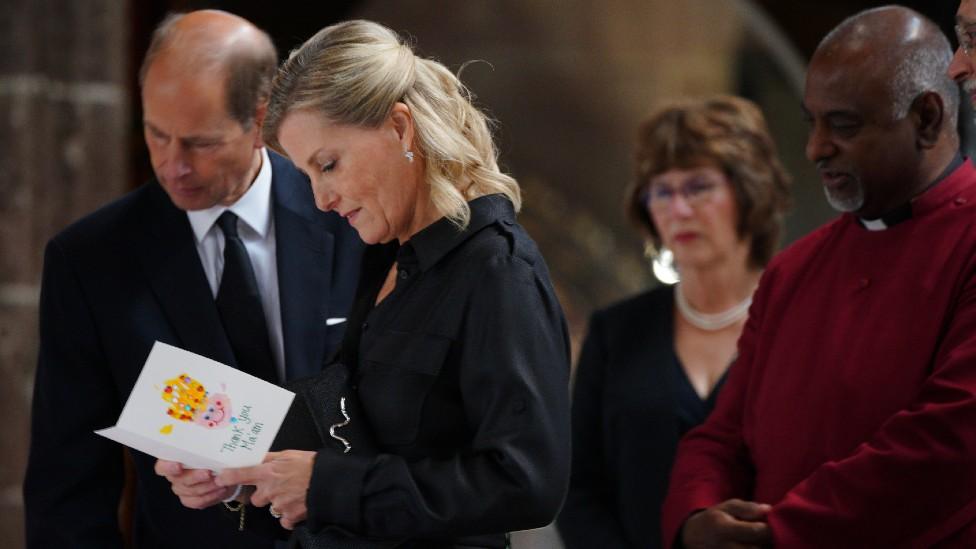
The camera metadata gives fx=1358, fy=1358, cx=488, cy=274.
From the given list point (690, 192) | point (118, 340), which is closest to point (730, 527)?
point (118, 340)

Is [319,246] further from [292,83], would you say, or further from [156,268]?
[292,83]

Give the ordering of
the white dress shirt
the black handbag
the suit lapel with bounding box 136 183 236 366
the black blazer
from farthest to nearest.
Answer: the black blazer, the white dress shirt, the suit lapel with bounding box 136 183 236 366, the black handbag

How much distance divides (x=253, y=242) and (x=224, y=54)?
43 cm

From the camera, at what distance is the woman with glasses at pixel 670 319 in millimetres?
3572

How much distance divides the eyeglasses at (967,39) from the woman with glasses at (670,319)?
4.28ft

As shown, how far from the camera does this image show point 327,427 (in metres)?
2.29

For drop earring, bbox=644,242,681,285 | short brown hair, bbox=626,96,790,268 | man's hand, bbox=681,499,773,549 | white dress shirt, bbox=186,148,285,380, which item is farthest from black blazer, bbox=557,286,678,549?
white dress shirt, bbox=186,148,285,380

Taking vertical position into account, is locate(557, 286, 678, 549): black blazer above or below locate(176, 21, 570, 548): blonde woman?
below

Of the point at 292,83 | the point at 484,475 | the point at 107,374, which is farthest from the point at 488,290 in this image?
the point at 107,374

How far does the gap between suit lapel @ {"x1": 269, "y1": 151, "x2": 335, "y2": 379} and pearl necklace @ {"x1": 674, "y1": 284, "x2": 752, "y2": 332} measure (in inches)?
48.3

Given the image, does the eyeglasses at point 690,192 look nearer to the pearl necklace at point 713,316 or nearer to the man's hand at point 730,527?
the pearl necklace at point 713,316

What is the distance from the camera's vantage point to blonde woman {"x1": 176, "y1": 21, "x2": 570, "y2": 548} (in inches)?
84.7

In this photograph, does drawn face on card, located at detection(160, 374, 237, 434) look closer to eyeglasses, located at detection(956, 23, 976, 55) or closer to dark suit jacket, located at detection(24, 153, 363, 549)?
dark suit jacket, located at detection(24, 153, 363, 549)

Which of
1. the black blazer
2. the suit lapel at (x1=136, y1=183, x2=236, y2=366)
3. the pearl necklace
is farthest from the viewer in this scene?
the pearl necklace
